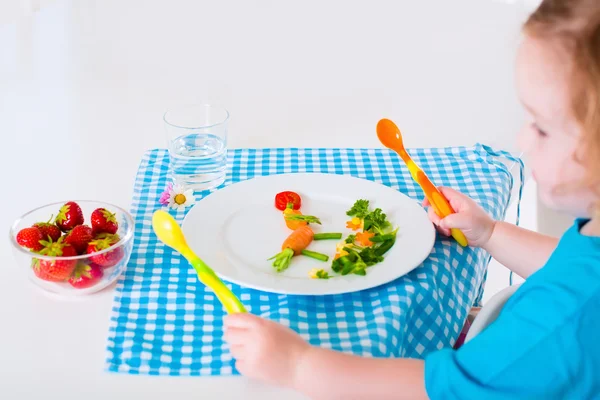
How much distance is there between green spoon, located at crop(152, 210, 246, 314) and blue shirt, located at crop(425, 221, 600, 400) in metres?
0.24

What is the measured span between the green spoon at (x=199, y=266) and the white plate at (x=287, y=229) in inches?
2.6

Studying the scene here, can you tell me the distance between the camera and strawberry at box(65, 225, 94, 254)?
0.93 metres

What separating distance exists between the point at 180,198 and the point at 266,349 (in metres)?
0.40

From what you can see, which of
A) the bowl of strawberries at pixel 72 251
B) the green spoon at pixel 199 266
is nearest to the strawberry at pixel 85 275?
the bowl of strawberries at pixel 72 251

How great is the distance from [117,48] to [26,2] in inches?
35.7

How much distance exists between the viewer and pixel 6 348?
85 centimetres

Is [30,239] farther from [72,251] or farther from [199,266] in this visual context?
[199,266]

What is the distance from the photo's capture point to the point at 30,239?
0.92m

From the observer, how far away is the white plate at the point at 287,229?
920 millimetres

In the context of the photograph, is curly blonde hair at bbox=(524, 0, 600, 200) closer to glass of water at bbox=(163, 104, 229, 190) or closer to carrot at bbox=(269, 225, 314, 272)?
carrot at bbox=(269, 225, 314, 272)

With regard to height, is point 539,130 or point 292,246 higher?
point 539,130

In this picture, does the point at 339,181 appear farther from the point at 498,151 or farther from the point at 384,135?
the point at 498,151

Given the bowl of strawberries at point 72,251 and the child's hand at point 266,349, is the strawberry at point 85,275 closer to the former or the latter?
the bowl of strawberries at point 72,251

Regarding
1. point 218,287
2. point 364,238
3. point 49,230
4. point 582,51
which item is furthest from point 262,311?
point 582,51
